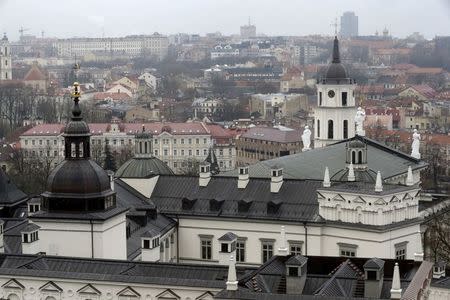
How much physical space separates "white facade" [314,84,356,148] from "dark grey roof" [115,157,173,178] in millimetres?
11567

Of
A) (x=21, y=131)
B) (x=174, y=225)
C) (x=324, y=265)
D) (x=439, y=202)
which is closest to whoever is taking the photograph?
(x=324, y=265)

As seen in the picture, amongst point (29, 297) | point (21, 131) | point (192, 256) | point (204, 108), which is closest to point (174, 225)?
point (192, 256)

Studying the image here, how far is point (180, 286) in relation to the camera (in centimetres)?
2630

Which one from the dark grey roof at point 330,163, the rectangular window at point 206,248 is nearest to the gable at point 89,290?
the rectangular window at point 206,248

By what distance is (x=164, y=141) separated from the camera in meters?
83.6

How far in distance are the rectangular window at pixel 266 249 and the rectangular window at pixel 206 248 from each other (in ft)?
6.77

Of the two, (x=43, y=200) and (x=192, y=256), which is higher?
(x=43, y=200)

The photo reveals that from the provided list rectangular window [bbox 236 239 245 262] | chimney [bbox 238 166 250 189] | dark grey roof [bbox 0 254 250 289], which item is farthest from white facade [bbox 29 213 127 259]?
chimney [bbox 238 166 250 189]

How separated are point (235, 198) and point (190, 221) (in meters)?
1.83

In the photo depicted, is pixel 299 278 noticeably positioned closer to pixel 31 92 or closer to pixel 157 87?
pixel 31 92

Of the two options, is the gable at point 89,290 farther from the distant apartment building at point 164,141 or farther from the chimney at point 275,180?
the distant apartment building at point 164,141

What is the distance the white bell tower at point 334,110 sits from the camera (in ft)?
168

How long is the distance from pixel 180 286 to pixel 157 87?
138088 millimetres

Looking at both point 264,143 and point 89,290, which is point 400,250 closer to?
point 89,290
